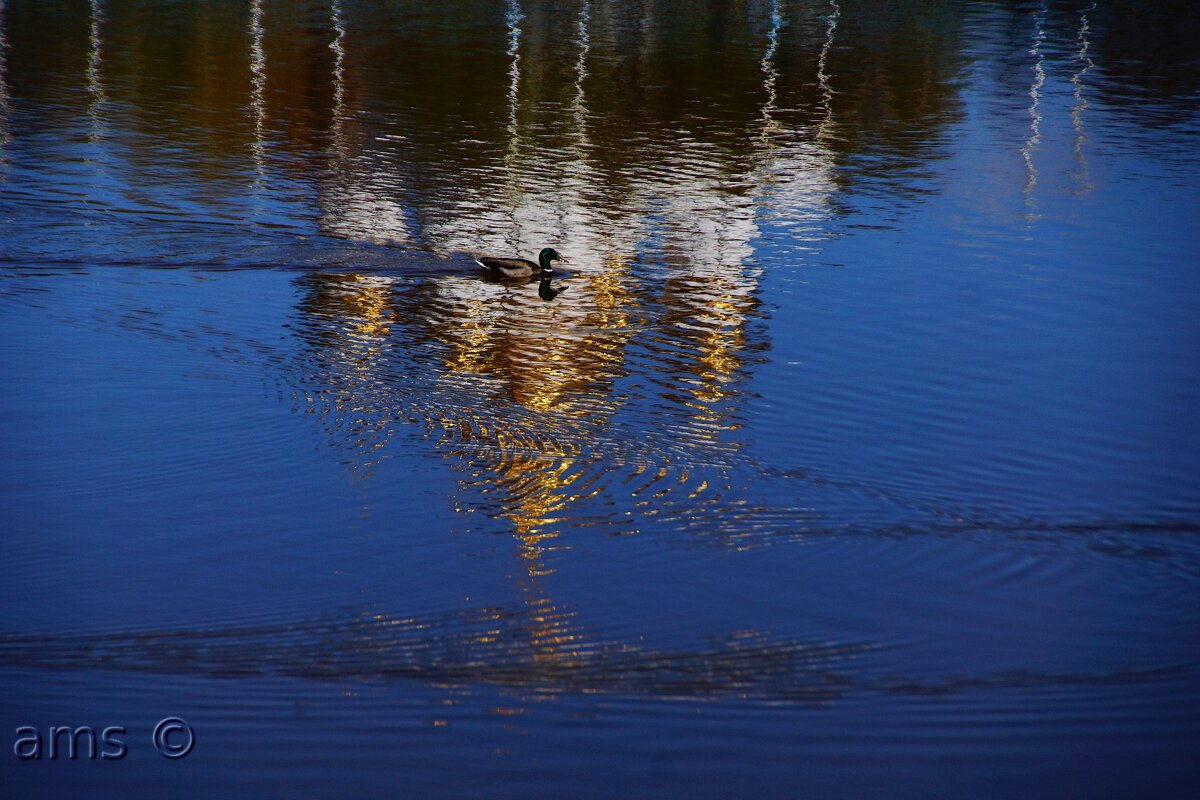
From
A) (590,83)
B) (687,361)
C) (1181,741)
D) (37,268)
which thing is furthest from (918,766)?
(590,83)

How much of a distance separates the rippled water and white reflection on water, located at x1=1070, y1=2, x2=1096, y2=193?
0.36 meters

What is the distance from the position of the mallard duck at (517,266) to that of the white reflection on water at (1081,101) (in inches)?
334

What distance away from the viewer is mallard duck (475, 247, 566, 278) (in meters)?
13.9

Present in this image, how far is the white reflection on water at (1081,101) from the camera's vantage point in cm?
1996

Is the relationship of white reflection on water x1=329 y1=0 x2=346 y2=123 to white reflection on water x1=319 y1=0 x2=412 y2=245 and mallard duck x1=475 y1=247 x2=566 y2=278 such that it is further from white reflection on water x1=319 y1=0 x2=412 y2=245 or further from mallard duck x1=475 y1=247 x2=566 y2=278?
mallard duck x1=475 y1=247 x2=566 y2=278

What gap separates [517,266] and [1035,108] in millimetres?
15952

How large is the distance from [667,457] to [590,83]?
806 inches

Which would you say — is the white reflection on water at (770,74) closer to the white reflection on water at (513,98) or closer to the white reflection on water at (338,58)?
the white reflection on water at (513,98)

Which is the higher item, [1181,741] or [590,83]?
[590,83]

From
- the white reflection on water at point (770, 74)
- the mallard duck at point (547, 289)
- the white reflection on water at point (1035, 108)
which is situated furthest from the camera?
the white reflection on water at point (770, 74)

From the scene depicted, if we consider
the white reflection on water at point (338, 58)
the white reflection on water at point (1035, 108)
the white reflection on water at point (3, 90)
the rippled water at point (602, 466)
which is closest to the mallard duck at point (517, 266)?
the rippled water at point (602, 466)

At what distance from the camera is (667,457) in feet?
30.1

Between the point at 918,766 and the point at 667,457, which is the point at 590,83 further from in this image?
the point at 918,766

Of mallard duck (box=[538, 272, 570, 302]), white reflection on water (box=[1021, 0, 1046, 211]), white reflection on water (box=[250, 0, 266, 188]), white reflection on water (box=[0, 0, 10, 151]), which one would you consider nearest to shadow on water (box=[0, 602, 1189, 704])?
mallard duck (box=[538, 272, 570, 302])
